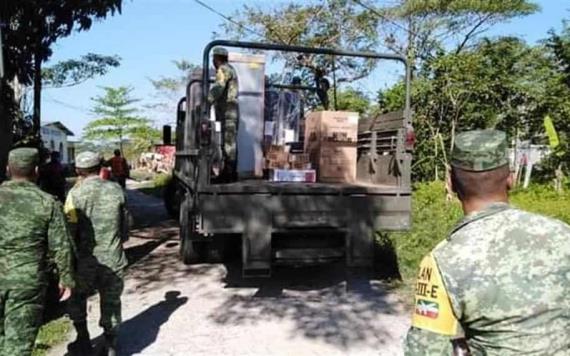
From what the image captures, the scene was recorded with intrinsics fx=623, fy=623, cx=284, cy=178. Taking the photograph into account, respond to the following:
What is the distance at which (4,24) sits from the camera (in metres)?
9.33

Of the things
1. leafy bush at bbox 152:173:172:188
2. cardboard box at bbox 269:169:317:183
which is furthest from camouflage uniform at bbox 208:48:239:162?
leafy bush at bbox 152:173:172:188

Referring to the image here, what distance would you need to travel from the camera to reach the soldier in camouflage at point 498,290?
174 centimetres

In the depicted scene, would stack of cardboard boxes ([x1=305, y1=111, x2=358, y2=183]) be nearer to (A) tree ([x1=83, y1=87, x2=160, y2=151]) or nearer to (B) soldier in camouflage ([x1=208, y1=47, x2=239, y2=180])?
(B) soldier in camouflage ([x1=208, y1=47, x2=239, y2=180])

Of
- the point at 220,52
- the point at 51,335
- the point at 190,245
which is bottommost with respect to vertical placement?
the point at 51,335

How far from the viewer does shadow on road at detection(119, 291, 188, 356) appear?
16.4ft

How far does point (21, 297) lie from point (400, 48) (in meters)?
18.7

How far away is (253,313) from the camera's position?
5.87 meters

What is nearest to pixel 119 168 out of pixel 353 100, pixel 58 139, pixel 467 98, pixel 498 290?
pixel 353 100

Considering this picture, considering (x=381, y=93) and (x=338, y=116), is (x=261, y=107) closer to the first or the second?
(x=338, y=116)

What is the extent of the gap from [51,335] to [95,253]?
110 centimetres

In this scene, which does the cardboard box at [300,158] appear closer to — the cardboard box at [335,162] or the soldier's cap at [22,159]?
the cardboard box at [335,162]

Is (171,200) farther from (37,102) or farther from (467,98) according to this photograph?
(467,98)

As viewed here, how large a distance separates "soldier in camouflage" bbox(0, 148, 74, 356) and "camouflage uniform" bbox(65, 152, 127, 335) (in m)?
0.73

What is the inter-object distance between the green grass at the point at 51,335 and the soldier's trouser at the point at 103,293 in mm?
484
